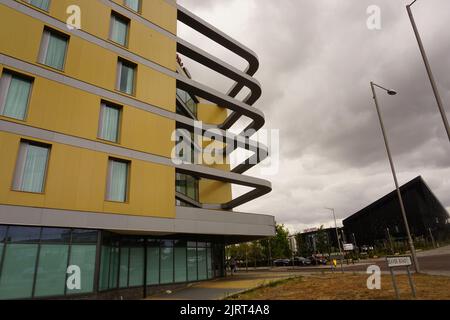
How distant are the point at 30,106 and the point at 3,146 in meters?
2.58

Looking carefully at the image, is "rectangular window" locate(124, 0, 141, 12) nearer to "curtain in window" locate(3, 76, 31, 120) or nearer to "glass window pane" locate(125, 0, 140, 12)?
"glass window pane" locate(125, 0, 140, 12)

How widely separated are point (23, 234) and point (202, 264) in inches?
635

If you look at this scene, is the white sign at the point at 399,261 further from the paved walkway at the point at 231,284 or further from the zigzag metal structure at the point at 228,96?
the zigzag metal structure at the point at 228,96

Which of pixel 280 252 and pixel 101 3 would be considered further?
pixel 280 252

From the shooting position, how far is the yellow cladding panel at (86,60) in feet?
51.5

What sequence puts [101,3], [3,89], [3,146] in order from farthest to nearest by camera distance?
[101,3]
[3,89]
[3,146]

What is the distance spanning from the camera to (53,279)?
14.1 meters

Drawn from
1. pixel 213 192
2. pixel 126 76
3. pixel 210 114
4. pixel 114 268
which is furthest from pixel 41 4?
pixel 213 192

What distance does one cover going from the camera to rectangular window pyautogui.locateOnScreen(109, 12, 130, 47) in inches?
819

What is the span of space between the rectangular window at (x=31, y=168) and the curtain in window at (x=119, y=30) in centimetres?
965

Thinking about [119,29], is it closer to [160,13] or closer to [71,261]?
[160,13]

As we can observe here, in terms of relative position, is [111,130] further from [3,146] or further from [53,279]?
[53,279]

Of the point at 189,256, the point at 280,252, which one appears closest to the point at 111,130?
the point at 189,256

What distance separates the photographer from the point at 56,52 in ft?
57.7
